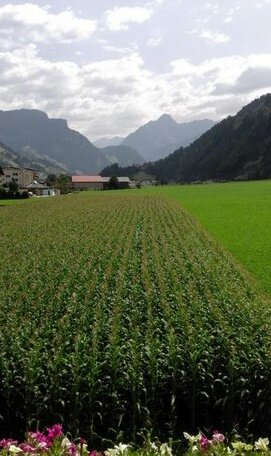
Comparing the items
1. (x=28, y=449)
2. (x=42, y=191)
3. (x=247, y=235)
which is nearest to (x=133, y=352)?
(x=28, y=449)

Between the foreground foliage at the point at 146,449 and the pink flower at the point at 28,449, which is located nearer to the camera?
the foreground foliage at the point at 146,449

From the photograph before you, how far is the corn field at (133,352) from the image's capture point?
32.7ft

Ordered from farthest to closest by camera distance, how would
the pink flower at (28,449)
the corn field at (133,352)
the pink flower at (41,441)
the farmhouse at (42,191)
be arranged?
the farmhouse at (42,191) → the corn field at (133,352) → the pink flower at (41,441) → the pink flower at (28,449)

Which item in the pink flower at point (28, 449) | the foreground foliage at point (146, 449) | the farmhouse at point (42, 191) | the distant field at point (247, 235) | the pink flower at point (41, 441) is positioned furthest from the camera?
the farmhouse at point (42, 191)

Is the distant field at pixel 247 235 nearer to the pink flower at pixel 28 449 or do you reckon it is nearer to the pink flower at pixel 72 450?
the pink flower at pixel 72 450

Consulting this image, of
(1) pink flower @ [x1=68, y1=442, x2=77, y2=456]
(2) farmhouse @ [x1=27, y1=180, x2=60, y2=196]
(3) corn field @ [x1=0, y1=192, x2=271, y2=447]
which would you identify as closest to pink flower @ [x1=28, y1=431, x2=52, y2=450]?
(1) pink flower @ [x1=68, y1=442, x2=77, y2=456]

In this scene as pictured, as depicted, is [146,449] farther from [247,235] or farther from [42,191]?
[42,191]

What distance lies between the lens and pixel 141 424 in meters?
9.91

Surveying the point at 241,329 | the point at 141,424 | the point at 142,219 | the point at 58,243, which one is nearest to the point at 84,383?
the point at 141,424

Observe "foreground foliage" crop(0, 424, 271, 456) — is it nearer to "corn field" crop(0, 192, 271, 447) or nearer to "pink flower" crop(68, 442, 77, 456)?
"pink flower" crop(68, 442, 77, 456)

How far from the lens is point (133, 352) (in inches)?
434

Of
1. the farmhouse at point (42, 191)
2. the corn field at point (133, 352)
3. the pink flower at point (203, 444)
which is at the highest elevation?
the farmhouse at point (42, 191)

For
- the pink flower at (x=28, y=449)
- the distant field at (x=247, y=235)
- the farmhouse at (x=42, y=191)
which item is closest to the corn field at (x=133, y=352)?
the pink flower at (x=28, y=449)

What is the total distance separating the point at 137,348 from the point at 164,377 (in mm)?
1386
